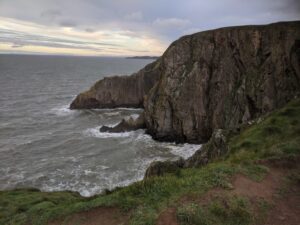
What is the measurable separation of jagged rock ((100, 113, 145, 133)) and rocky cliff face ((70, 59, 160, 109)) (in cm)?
1807

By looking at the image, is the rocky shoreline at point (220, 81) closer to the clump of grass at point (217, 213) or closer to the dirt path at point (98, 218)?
the clump of grass at point (217, 213)

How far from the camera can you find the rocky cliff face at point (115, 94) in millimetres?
62969

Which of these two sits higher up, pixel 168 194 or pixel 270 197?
pixel 168 194

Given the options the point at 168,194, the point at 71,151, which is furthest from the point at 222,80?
the point at 168,194

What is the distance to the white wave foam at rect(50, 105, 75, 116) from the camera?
191 ft

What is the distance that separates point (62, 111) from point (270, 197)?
5409 cm

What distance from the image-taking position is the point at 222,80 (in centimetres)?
3900

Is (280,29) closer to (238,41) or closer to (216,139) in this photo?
(238,41)

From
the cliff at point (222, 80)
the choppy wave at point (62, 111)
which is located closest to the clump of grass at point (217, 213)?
the cliff at point (222, 80)

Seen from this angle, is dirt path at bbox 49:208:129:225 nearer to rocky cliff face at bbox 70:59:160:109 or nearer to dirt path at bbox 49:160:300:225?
dirt path at bbox 49:160:300:225

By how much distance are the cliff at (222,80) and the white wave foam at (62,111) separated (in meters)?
21.5

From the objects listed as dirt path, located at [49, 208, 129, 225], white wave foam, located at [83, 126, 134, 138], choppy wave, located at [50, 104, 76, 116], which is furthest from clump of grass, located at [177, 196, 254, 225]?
choppy wave, located at [50, 104, 76, 116]

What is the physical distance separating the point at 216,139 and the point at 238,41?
21370 millimetres

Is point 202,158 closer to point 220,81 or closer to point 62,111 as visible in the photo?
point 220,81
